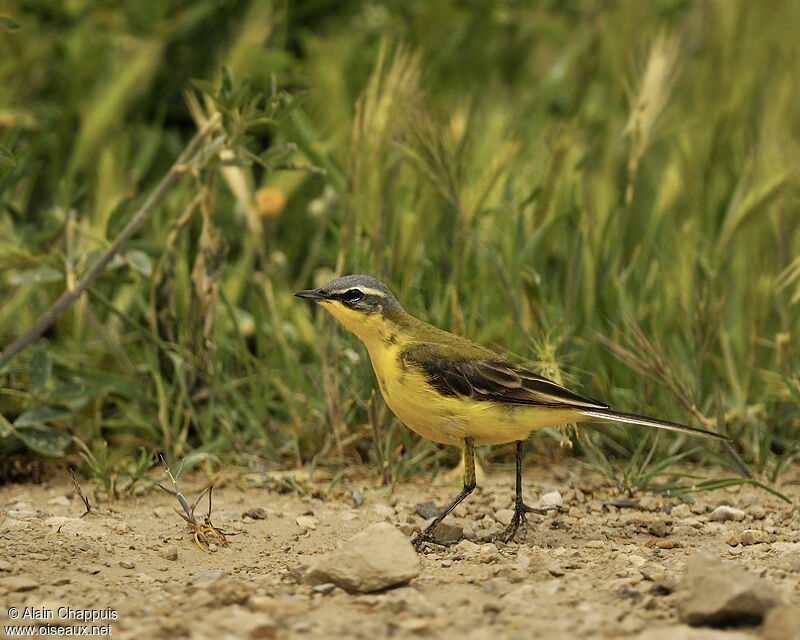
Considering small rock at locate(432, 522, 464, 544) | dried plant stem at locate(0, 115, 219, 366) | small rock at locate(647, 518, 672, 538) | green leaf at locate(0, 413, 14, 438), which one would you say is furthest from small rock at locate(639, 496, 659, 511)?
green leaf at locate(0, 413, 14, 438)

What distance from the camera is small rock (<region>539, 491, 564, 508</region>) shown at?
13.5ft

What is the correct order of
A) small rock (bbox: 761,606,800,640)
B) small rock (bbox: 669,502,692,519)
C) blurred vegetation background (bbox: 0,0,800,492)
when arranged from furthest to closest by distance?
blurred vegetation background (bbox: 0,0,800,492)
small rock (bbox: 669,502,692,519)
small rock (bbox: 761,606,800,640)

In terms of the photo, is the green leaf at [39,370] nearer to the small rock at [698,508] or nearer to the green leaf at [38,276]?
the green leaf at [38,276]

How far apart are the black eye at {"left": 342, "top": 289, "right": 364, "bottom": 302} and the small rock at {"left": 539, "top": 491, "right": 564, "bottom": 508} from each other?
1083 millimetres

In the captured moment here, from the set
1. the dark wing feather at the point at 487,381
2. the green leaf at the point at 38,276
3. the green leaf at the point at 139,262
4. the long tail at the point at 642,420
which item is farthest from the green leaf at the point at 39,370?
the long tail at the point at 642,420

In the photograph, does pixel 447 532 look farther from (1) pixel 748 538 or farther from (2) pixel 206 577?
(1) pixel 748 538

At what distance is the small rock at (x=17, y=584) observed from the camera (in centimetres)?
293

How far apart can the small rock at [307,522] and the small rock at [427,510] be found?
39 centimetres

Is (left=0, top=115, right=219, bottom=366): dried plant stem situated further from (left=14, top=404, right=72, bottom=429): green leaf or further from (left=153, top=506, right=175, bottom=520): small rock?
(left=153, top=506, right=175, bottom=520): small rock

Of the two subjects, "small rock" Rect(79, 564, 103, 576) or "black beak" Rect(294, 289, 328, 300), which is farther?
"black beak" Rect(294, 289, 328, 300)

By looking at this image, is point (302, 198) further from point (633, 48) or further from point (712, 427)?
point (712, 427)

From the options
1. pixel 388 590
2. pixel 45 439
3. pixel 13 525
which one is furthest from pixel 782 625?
pixel 45 439

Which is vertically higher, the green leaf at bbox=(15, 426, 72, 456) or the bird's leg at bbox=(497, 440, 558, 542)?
the bird's leg at bbox=(497, 440, 558, 542)

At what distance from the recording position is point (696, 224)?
5.23m
